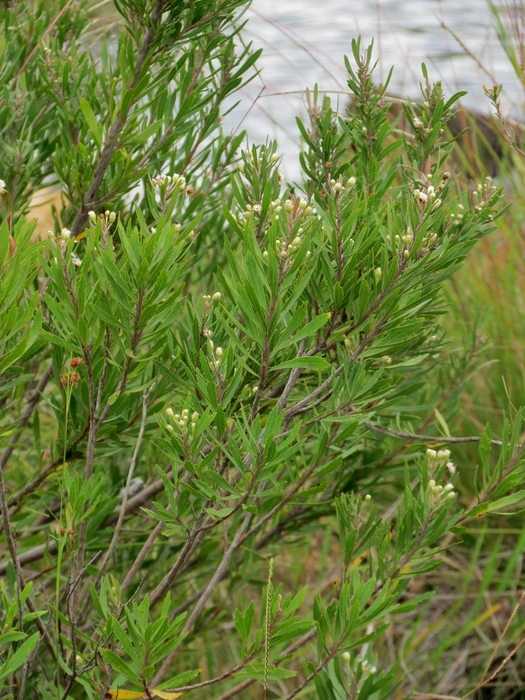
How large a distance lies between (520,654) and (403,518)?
146 centimetres

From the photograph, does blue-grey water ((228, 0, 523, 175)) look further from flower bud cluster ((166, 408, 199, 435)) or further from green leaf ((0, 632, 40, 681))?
green leaf ((0, 632, 40, 681))

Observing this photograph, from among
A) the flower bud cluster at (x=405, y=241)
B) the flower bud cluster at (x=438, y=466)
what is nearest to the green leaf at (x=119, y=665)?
the flower bud cluster at (x=438, y=466)

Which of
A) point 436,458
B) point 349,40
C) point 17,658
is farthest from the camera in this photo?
point 349,40

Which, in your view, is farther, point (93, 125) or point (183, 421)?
point (93, 125)

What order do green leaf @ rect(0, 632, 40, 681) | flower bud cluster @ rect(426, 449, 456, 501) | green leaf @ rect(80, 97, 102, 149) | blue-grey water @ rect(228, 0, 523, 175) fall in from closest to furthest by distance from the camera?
green leaf @ rect(0, 632, 40, 681) → flower bud cluster @ rect(426, 449, 456, 501) → green leaf @ rect(80, 97, 102, 149) → blue-grey water @ rect(228, 0, 523, 175)

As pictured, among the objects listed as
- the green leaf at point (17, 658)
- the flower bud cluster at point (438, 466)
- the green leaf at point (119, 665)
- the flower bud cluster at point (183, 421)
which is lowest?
the green leaf at point (119, 665)

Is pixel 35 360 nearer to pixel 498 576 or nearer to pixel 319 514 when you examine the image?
pixel 319 514

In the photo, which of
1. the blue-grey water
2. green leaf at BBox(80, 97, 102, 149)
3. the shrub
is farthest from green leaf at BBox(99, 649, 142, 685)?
the blue-grey water

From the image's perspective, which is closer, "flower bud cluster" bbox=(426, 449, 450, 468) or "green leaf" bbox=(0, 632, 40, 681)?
"green leaf" bbox=(0, 632, 40, 681)

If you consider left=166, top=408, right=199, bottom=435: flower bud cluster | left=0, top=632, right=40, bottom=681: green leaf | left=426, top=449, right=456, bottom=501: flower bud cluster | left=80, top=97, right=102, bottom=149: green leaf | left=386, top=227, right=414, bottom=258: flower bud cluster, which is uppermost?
left=80, top=97, right=102, bottom=149: green leaf

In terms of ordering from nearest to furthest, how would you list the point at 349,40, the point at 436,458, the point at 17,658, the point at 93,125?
the point at 17,658, the point at 436,458, the point at 93,125, the point at 349,40

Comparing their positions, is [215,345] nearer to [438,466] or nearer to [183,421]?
[183,421]

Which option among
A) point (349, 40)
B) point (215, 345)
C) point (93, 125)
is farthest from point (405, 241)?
point (349, 40)

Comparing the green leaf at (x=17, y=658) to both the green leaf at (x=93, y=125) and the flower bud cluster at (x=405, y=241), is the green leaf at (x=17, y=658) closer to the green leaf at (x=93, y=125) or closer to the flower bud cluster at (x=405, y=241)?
the flower bud cluster at (x=405, y=241)
